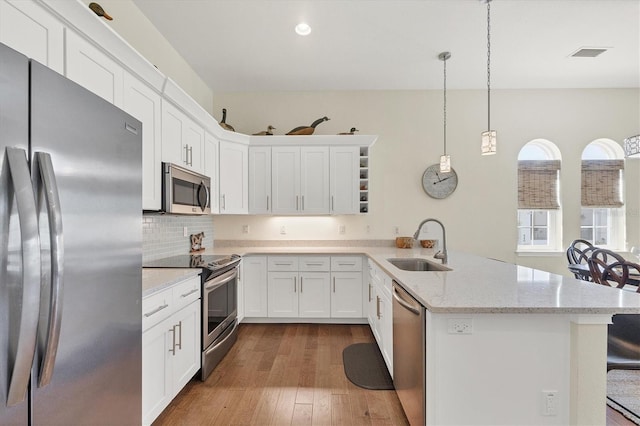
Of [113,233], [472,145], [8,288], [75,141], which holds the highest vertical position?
[472,145]

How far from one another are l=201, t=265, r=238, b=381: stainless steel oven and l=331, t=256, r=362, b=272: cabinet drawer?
117 centimetres

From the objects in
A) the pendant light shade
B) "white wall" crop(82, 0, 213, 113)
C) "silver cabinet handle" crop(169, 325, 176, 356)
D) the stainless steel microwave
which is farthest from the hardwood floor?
the pendant light shade

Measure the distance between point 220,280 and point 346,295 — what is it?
1.60 metres

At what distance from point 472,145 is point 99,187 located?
4.36 metres

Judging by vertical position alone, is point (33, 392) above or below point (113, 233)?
below

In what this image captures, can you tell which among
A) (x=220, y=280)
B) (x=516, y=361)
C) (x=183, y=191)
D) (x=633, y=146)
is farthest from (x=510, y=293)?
(x=633, y=146)

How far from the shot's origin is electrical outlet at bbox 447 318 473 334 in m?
1.40

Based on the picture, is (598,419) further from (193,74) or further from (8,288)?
(193,74)

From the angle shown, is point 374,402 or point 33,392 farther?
point 374,402

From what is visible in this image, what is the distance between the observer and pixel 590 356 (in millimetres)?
1336

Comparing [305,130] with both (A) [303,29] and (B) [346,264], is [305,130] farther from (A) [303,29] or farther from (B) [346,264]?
(B) [346,264]

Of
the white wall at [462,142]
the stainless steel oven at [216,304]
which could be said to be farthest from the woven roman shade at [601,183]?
the stainless steel oven at [216,304]

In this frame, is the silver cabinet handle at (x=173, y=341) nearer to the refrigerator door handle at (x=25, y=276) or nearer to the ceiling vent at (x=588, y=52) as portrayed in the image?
the refrigerator door handle at (x=25, y=276)

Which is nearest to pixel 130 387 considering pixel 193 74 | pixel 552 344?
pixel 552 344
